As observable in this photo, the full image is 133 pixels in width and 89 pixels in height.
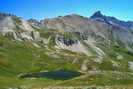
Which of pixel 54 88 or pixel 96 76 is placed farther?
pixel 96 76

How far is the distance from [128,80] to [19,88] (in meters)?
50.0

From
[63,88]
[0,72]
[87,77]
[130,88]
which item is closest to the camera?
[130,88]

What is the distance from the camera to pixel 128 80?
5177 inches

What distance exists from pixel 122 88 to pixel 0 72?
112722mm

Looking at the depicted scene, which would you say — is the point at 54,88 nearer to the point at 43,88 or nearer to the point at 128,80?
the point at 43,88

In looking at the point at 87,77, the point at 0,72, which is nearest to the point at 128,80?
the point at 87,77

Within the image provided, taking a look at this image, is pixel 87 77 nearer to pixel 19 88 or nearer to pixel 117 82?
pixel 117 82

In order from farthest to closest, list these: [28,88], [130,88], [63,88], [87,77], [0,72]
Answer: [0,72]
[87,77]
[28,88]
[63,88]
[130,88]

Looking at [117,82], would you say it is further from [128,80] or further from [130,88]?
[130,88]

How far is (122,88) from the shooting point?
313ft

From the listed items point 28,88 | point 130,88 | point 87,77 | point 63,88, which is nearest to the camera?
point 130,88

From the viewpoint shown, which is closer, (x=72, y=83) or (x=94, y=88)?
(x=94, y=88)

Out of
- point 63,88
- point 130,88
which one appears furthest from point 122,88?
point 63,88

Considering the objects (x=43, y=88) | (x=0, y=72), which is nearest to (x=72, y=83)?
(x=43, y=88)
